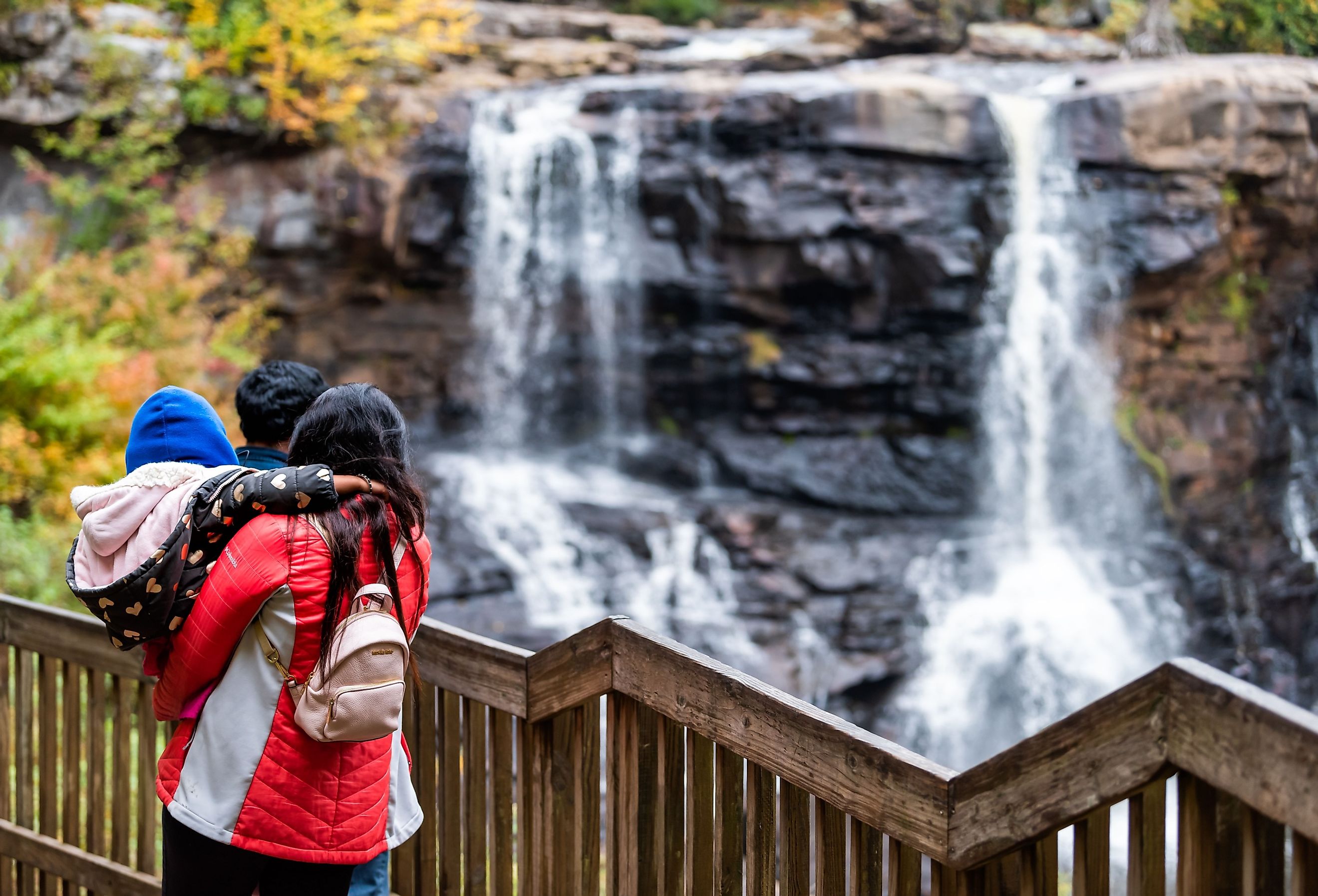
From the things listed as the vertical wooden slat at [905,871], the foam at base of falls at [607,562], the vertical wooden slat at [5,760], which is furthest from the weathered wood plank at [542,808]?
the foam at base of falls at [607,562]

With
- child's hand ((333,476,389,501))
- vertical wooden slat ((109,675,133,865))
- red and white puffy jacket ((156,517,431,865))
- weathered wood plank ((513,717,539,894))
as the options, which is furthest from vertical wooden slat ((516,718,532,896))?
vertical wooden slat ((109,675,133,865))

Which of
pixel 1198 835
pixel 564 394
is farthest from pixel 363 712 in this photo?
pixel 564 394

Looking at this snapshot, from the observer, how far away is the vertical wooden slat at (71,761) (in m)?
3.18

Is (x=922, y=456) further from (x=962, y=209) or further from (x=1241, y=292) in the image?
(x=1241, y=292)

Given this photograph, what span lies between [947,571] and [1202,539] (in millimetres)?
3222

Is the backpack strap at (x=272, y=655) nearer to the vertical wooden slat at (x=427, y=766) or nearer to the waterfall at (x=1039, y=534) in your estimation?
the vertical wooden slat at (x=427, y=766)

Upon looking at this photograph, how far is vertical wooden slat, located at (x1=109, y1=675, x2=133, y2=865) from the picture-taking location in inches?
121

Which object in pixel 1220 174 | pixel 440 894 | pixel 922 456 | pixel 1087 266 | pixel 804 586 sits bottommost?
pixel 804 586

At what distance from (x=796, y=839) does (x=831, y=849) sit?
7cm

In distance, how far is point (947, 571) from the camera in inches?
457

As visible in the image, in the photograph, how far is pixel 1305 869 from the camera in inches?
58.2

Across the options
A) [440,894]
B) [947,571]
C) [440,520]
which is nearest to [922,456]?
[947,571]

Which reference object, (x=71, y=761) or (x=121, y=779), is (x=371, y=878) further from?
(x=71, y=761)

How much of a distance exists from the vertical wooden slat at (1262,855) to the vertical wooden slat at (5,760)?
3236 mm
